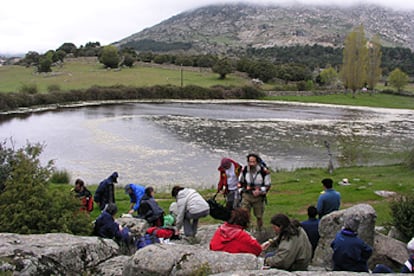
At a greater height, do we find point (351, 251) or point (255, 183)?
point (255, 183)

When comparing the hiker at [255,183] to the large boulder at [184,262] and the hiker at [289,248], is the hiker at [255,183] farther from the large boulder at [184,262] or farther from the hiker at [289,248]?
the large boulder at [184,262]

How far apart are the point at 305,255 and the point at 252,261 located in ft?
5.03

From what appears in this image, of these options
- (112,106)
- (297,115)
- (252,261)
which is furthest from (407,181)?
(112,106)

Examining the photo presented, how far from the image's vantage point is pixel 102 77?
90188 mm

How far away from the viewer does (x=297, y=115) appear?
61281mm

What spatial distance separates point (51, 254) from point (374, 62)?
94237 mm

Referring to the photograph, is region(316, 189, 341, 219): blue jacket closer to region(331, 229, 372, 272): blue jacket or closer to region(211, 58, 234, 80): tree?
region(331, 229, 372, 272): blue jacket

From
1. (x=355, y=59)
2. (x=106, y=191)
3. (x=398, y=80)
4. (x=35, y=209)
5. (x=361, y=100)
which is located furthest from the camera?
(x=398, y=80)

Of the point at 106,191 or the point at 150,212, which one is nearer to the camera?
the point at 150,212

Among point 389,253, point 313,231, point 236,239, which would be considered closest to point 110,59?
point 313,231

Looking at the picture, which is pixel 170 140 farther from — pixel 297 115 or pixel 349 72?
pixel 349 72

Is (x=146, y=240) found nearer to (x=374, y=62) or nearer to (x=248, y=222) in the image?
(x=248, y=222)

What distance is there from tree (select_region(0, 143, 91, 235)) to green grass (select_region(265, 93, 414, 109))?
7909 cm

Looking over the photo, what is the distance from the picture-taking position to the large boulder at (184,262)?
20.2ft
